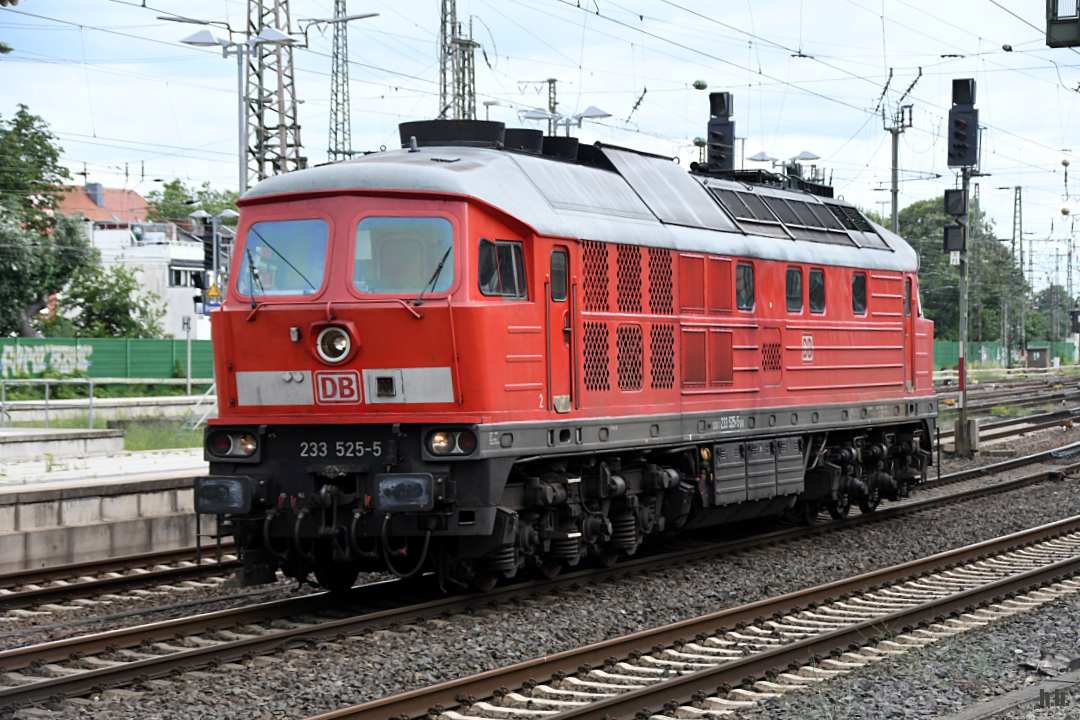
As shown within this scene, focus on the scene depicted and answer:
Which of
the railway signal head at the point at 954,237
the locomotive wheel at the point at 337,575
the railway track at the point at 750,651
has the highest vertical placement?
the railway signal head at the point at 954,237

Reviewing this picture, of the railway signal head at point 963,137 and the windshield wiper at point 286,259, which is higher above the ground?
the railway signal head at point 963,137

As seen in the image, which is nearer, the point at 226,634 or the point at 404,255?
the point at 226,634

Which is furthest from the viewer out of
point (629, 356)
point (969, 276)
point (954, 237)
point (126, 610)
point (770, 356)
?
point (969, 276)

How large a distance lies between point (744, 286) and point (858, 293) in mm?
3286

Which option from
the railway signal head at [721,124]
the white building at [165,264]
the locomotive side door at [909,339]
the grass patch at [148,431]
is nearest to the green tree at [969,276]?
the white building at [165,264]

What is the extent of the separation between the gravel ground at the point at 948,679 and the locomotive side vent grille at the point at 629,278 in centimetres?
461

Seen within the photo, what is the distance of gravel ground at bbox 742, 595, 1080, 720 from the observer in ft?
31.3

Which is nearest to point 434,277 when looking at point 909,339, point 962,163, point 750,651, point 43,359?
point 750,651

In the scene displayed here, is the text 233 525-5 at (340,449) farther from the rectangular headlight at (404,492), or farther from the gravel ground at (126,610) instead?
the gravel ground at (126,610)

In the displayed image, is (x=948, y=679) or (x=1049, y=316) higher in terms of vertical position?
(x=1049, y=316)

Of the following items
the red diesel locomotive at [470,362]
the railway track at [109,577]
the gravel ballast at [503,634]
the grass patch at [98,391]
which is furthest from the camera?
the grass patch at [98,391]

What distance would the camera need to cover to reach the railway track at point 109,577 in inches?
549

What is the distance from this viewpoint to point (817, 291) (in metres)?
18.9

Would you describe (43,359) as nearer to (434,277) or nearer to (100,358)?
(100,358)
